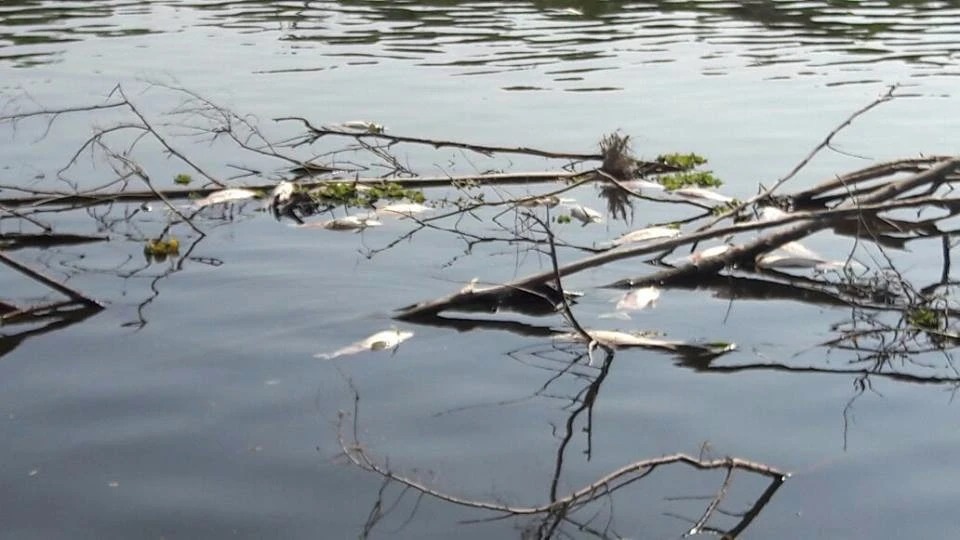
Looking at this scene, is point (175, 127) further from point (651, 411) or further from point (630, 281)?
point (651, 411)

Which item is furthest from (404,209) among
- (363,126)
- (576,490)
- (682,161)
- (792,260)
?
(576,490)

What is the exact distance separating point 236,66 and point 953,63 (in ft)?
24.0

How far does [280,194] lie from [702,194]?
2553 mm

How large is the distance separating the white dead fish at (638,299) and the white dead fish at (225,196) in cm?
291

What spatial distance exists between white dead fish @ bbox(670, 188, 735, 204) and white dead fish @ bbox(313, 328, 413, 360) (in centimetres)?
296

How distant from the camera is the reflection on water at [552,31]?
1541 cm

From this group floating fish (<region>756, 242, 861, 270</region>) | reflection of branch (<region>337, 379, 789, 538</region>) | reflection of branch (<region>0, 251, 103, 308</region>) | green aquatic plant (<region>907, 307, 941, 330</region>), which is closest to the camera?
reflection of branch (<region>337, 379, 789, 538</region>)

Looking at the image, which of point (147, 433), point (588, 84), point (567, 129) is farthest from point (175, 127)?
point (147, 433)

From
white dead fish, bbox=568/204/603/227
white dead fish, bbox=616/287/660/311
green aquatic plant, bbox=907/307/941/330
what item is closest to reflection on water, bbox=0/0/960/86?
white dead fish, bbox=568/204/603/227

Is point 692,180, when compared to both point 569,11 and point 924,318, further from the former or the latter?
point 569,11

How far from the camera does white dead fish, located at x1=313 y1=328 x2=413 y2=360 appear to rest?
6270 mm

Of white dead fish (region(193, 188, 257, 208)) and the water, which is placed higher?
the water

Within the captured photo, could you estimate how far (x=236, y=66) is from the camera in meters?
15.1

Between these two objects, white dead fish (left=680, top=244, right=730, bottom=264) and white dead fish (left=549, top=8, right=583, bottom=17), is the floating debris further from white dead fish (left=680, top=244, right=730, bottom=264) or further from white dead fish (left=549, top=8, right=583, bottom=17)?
white dead fish (left=549, top=8, right=583, bottom=17)
